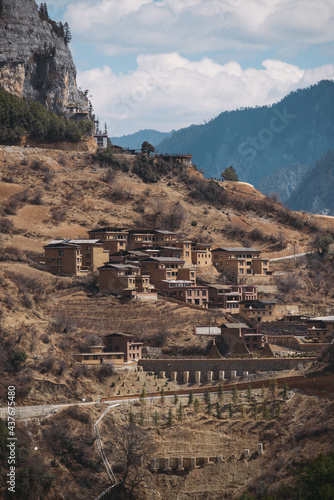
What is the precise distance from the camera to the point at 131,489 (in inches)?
2788

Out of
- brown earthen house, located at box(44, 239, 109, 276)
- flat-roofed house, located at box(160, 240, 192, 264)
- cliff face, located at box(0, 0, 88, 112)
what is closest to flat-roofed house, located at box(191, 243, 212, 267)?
flat-roofed house, located at box(160, 240, 192, 264)

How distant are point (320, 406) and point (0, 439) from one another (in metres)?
22.2

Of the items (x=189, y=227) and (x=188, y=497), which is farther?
(x=189, y=227)

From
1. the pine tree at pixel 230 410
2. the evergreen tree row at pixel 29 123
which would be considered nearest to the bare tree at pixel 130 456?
the pine tree at pixel 230 410

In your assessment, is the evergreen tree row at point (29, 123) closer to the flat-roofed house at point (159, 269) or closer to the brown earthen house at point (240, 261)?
the brown earthen house at point (240, 261)

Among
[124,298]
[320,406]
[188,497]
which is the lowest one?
[188,497]

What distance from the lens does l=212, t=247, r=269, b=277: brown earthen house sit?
11225 cm

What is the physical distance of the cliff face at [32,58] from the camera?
474 feet

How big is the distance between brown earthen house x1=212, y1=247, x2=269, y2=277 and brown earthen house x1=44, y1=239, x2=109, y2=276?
1275 centimetres

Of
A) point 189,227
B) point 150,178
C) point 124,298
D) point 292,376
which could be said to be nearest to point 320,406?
point 292,376

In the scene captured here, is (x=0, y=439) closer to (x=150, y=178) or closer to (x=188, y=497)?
(x=188, y=497)

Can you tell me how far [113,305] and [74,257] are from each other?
A: 9.18 metres

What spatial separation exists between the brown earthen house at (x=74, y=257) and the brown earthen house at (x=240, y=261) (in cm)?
1275

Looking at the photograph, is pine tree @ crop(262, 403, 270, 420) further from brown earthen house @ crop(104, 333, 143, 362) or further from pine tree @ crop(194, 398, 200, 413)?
brown earthen house @ crop(104, 333, 143, 362)
